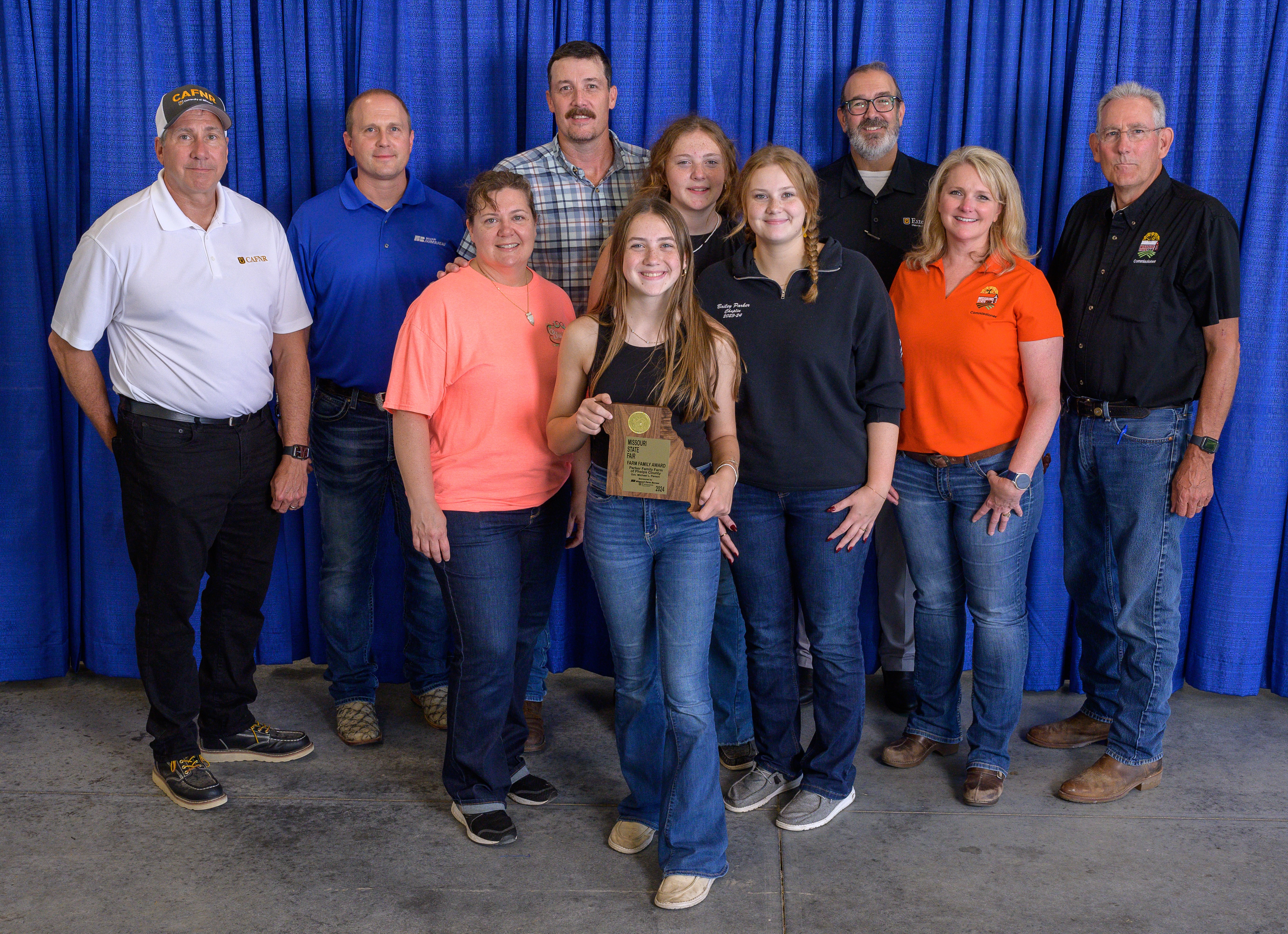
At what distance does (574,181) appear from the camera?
2982 millimetres

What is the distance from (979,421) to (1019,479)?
174mm

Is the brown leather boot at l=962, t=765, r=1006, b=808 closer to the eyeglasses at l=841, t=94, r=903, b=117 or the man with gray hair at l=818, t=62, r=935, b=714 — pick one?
the man with gray hair at l=818, t=62, r=935, b=714

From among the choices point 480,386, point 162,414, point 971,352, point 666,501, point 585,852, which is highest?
point 971,352

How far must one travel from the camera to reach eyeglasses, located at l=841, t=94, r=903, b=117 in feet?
9.70

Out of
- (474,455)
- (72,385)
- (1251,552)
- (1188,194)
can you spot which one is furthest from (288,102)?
(1251,552)

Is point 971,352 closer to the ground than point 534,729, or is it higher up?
higher up

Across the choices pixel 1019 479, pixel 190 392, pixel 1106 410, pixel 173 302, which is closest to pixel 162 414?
pixel 190 392

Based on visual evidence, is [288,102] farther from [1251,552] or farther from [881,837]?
[1251,552]

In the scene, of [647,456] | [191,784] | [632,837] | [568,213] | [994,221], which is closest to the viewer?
[647,456]

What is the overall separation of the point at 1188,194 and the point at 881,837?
72.6 inches

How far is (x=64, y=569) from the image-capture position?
3498 mm

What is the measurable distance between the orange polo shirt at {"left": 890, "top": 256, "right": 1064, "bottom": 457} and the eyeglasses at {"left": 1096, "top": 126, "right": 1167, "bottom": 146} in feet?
1.45

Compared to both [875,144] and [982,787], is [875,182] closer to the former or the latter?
[875,144]

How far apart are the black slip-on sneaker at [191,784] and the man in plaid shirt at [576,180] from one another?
1.59 metres
